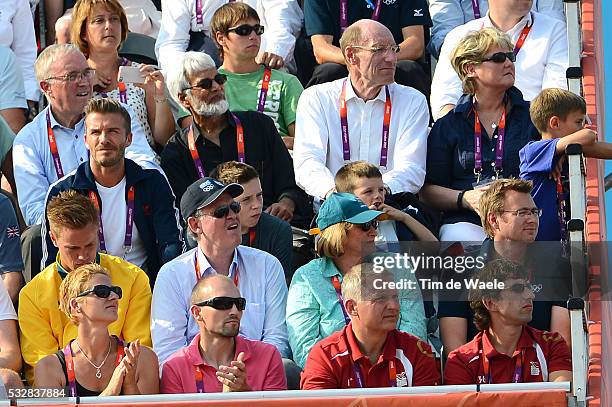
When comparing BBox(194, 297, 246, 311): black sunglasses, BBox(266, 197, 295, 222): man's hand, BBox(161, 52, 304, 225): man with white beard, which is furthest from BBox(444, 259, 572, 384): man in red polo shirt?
BBox(161, 52, 304, 225): man with white beard

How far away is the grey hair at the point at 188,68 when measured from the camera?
31.6ft

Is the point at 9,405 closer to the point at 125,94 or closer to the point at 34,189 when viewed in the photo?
the point at 34,189

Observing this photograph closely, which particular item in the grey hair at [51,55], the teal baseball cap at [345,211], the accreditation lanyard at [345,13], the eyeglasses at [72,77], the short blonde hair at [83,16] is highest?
the accreditation lanyard at [345,13]

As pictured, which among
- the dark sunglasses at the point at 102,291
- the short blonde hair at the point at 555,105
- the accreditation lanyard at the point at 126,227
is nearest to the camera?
the dark sunglasses at the point at 102,291

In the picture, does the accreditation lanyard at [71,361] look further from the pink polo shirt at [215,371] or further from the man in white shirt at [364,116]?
the man in white shirt at [364,116]

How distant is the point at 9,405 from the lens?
287 inches

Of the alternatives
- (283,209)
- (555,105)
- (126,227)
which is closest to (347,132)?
(283,209)

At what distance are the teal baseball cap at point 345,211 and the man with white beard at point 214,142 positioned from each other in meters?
1.18

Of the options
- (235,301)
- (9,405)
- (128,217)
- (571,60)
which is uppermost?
(571,60)

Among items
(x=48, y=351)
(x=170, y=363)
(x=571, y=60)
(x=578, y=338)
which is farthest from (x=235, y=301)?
(x=571, y=60)

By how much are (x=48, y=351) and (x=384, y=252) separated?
1768mm

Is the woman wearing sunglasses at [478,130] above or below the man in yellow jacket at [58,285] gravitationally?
above

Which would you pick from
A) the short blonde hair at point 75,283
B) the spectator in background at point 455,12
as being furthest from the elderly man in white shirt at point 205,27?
the short blonde hair at point 75,283

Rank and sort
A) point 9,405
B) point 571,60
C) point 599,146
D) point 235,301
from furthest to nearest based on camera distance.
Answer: point 571,60
point 599,146
point 235,301
point 9,405
